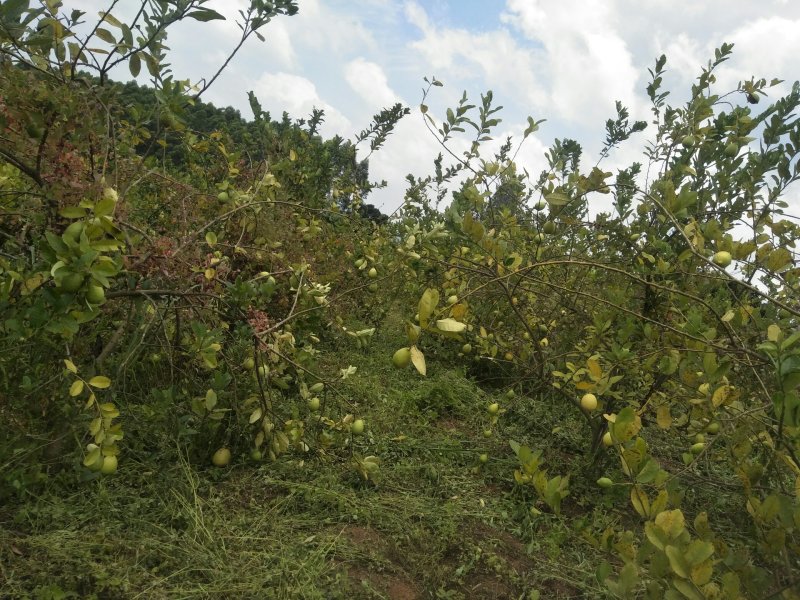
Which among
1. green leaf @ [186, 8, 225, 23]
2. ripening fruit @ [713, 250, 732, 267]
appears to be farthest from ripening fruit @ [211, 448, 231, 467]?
ripening fruit @ [713, 250, 732, 267]

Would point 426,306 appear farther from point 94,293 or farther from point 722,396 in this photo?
point 722,396

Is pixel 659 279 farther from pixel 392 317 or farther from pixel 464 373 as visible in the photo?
pixel 392 317

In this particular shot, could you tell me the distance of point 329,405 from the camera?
302 centimetres

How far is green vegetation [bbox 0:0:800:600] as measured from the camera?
131 cm

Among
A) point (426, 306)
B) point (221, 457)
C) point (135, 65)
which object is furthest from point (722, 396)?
point (135, 65)

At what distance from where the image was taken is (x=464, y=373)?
398 cm

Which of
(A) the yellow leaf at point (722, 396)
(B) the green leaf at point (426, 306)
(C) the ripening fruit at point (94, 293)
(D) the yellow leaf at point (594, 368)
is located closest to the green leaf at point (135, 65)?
(C) the ripening fruit at point (94, 293)

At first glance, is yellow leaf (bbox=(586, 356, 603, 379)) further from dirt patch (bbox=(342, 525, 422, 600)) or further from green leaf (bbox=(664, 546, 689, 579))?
dirt patch (bbox=(342, 525, 422, 600))

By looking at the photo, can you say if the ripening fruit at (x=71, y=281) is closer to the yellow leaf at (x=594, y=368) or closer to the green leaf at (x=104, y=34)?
the green leaf at (x=104, y=34)

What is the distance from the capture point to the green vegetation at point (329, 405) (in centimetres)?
131

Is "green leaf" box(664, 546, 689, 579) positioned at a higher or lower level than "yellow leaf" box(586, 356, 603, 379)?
lower

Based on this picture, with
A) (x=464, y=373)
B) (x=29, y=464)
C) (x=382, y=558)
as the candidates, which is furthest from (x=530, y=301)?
(x=29, y=464)

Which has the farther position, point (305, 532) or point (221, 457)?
point (221, 457)

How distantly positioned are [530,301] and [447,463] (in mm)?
1297
